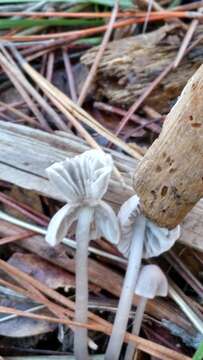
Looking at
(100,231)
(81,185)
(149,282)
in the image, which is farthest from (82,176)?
(149,282)

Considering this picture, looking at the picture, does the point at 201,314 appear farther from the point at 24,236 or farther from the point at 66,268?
the point at 24,236

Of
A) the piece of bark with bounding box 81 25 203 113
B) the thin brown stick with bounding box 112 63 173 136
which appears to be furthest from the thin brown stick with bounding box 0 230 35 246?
the piece of bark with bounding box 81 25 203 113

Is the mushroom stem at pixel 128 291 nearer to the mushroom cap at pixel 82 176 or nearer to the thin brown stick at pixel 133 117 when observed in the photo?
the mushroom cap at pixel 82 176

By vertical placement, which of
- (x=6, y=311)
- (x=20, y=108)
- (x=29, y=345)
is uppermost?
(x=20, y=108)

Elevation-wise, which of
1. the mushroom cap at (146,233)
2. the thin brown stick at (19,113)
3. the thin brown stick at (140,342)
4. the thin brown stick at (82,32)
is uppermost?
the thin brown stick at (82,32)

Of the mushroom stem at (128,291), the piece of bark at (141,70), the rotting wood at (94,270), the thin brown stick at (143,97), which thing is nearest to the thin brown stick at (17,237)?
the rotting wood at (94,270)

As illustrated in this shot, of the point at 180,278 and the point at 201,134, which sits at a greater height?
the point at 201,134

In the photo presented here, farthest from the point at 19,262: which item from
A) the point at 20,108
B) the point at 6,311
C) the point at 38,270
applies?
the point at 20,108
